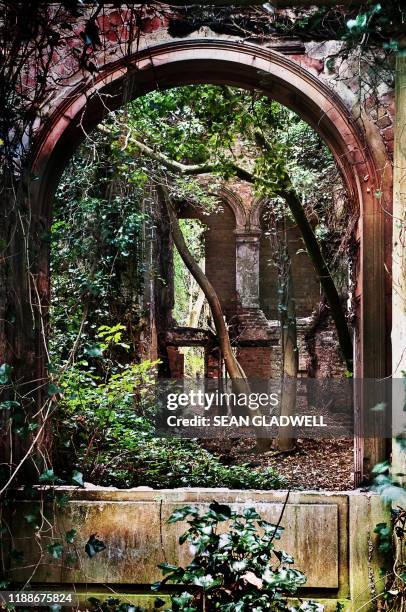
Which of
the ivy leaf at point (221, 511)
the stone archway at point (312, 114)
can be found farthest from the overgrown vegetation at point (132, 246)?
the ivy leaf at point (221, 511)

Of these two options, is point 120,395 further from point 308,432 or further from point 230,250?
point 230,250

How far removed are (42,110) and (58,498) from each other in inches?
97.2

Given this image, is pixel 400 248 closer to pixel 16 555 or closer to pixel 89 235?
pixel 16 555

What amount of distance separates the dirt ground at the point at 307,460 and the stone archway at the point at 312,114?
395 centimetres

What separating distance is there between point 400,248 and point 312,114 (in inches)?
57.9

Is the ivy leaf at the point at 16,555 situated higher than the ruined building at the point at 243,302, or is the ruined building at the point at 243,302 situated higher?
the ruined building at the point at 243,302

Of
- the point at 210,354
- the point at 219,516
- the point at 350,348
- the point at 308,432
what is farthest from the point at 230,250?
the point at 219,516

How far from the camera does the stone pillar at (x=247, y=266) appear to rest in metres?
14.8

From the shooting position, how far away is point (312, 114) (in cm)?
468

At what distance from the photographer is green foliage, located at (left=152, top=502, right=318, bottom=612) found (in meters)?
2.75

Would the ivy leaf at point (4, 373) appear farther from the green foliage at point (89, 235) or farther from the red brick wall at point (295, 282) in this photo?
the red brick wall at point (295, 282)

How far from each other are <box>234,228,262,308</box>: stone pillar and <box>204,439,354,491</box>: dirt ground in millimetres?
4299

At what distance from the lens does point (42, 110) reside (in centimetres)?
448

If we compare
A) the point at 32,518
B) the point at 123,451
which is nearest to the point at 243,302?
the point at 123,451
